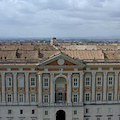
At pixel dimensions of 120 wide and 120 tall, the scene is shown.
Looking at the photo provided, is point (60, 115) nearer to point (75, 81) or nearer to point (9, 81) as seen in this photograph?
point (75, 81)

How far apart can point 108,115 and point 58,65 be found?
14.5 meters

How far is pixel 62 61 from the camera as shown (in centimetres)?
4556

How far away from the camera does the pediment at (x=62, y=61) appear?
45188 millimetres

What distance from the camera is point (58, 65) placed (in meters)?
45.7

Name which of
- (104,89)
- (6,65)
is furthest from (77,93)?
(6,65)

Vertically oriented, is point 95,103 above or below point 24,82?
below

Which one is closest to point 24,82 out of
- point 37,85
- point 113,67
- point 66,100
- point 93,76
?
point 37,85

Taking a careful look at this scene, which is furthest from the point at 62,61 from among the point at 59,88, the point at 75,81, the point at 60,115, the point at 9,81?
the point at 60,115

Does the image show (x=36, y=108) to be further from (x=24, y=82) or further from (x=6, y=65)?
(x=6, y=65)

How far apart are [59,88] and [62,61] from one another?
220 inches

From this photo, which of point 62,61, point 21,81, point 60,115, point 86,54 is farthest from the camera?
point 86,54

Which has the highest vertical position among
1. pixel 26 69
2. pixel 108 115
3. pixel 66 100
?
pixel 26 69

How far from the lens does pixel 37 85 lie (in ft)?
154

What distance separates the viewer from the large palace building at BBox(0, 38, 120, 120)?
46.0 metres
